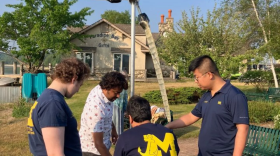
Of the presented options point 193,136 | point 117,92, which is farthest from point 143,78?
point 117,92

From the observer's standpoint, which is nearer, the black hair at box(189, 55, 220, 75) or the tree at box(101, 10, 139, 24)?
the black hair at box(189, 55, 220, 75)

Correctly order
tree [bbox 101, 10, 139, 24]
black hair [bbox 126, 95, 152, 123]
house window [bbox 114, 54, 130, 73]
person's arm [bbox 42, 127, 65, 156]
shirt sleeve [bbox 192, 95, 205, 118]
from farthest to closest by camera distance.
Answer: tree [bbox 101, 10, 139, 24]
house window [bbox 114, 54, 130, 73]
shirt sleeve [bbox 192, 95, 205, 118]
black hair [bbox 126, 95, 152, 123]
person's arm [bbox 42, 127, 65, 156]

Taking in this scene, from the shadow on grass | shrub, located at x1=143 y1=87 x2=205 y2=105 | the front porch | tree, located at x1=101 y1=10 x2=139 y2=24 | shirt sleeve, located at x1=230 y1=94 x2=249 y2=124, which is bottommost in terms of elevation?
the shadow on grass

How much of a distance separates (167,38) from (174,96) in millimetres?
3033

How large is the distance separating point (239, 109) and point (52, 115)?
5.26 ft

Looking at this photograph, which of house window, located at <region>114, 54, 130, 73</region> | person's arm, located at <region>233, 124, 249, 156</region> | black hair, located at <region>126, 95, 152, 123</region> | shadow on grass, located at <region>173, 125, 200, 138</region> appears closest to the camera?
black hair, located at <region>126, 95, 152, 123</region>

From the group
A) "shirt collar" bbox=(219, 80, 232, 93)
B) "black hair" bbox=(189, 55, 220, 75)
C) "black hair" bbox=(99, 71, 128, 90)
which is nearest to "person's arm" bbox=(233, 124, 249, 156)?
"shirt collar" bbox=(219, 80, 232, 93)

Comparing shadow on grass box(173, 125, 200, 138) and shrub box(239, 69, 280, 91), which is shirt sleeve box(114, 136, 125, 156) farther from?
shrub box(239, 69, 280, 91)

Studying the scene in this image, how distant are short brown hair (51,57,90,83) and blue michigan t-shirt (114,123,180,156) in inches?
22.9

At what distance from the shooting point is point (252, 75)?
1747cm

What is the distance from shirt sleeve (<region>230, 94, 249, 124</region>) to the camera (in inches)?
97.6

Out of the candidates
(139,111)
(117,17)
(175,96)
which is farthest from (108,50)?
(117,17)

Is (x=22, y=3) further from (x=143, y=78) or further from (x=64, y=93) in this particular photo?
(x=64, y=93)

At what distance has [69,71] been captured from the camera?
2.05 meters
